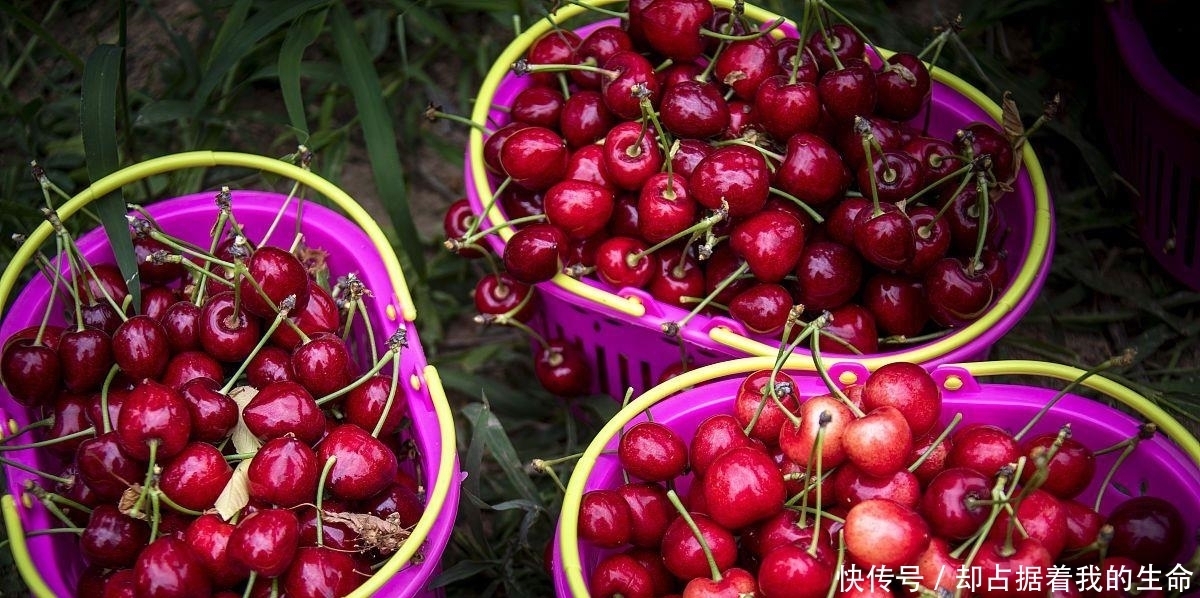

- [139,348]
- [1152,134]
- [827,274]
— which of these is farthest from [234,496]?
[1152,134]

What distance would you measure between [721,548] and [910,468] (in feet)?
0.94

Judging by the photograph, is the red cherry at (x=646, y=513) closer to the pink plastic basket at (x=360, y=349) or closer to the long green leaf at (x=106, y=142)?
the pink plastic basket at (x=360, y=349)

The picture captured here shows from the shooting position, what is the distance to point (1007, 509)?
1.23m

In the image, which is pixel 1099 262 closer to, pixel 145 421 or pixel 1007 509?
pixel 1007 509

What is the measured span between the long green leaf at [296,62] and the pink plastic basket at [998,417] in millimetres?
892

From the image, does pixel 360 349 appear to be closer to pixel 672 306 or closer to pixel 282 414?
pixel 282 414

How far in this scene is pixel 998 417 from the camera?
151 cm

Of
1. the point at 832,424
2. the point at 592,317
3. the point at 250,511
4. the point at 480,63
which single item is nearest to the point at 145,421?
the point at 250,511

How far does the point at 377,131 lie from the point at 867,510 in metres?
1.27

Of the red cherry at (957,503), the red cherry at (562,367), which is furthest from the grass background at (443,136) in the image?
the red cherry at (957,503)

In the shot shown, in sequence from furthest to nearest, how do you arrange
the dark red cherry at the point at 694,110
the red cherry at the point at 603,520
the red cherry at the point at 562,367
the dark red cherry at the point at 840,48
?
the red cherry at the point at 562,367 → the dark red cherry at the point at 840,48 → the dark red cherry at the point at 694,110 → the red cherry at the point at 603,520

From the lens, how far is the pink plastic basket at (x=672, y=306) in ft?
5.25

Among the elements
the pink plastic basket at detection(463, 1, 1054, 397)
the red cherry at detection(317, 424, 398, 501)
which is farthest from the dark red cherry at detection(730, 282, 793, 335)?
the red cherry at detection(317, 424, 398, 501)

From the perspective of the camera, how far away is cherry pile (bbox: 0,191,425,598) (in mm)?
1335
